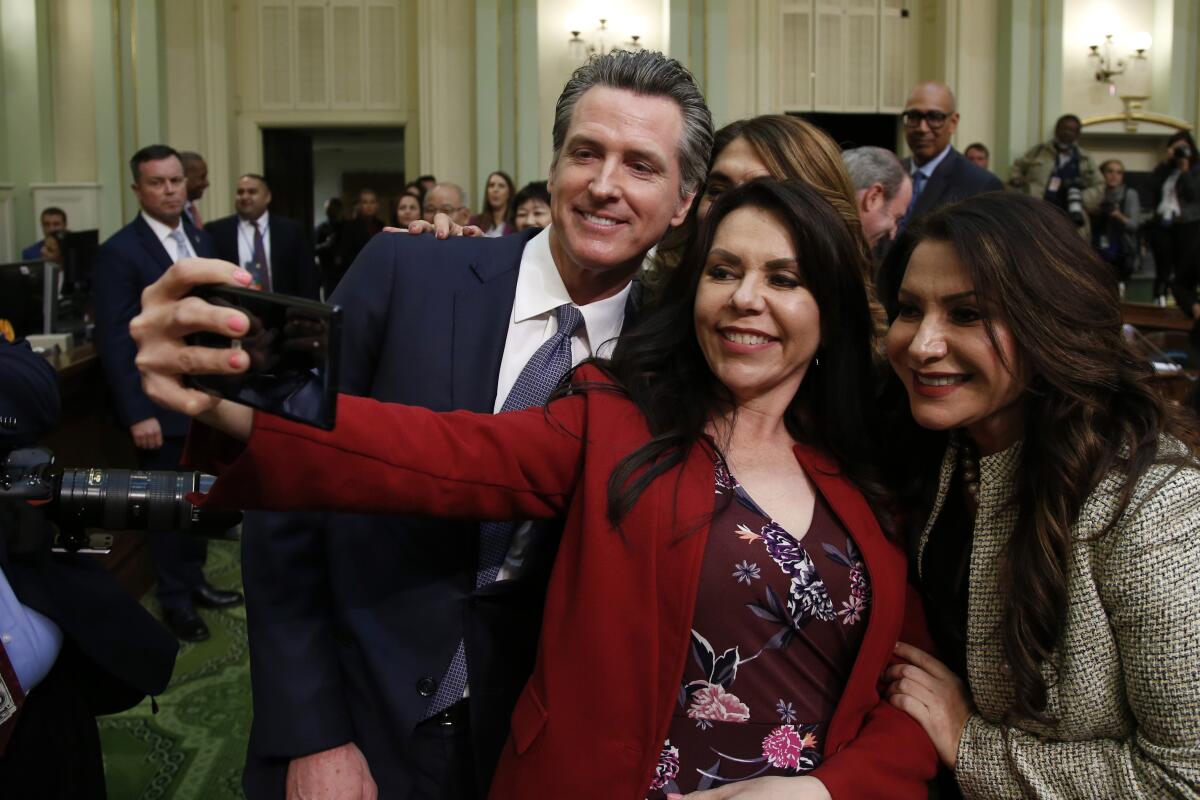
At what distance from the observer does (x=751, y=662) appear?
59.3 inches

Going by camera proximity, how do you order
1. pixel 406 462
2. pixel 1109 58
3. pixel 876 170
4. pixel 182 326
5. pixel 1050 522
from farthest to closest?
pixel 1109 58
pixel 876 170
pixel 1050 522
pixel 406 462
pixel 182 326

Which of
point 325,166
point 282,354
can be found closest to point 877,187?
point 282,354

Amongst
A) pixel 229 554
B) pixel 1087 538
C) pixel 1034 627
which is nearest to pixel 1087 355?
pixel 1087 538

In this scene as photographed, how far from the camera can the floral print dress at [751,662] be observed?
1.50 metres

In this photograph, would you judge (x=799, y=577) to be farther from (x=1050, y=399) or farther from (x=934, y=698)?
(x=1050, y=399)

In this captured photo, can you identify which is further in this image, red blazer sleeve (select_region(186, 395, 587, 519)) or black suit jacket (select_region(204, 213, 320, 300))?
black suit jacket (select_region(204, 213, 320, 300))

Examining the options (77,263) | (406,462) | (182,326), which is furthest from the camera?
(77,263)

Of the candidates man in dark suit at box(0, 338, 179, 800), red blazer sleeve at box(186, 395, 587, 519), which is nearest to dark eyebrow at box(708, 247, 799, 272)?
red blazer sleeve at box(186, 395, 587, 519)

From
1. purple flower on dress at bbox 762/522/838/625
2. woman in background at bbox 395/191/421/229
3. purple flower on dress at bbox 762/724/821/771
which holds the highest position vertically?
woman in background at bbox 395/191/421/229

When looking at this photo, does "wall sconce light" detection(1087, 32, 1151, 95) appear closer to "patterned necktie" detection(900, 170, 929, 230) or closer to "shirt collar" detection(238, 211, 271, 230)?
"patterned necktie" detection(900, 170, 929, 230)

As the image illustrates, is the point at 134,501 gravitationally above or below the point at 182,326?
below

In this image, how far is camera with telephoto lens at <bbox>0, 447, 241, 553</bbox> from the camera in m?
1.65

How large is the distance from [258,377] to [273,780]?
2.71 ft

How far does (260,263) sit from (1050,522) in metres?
5.78
